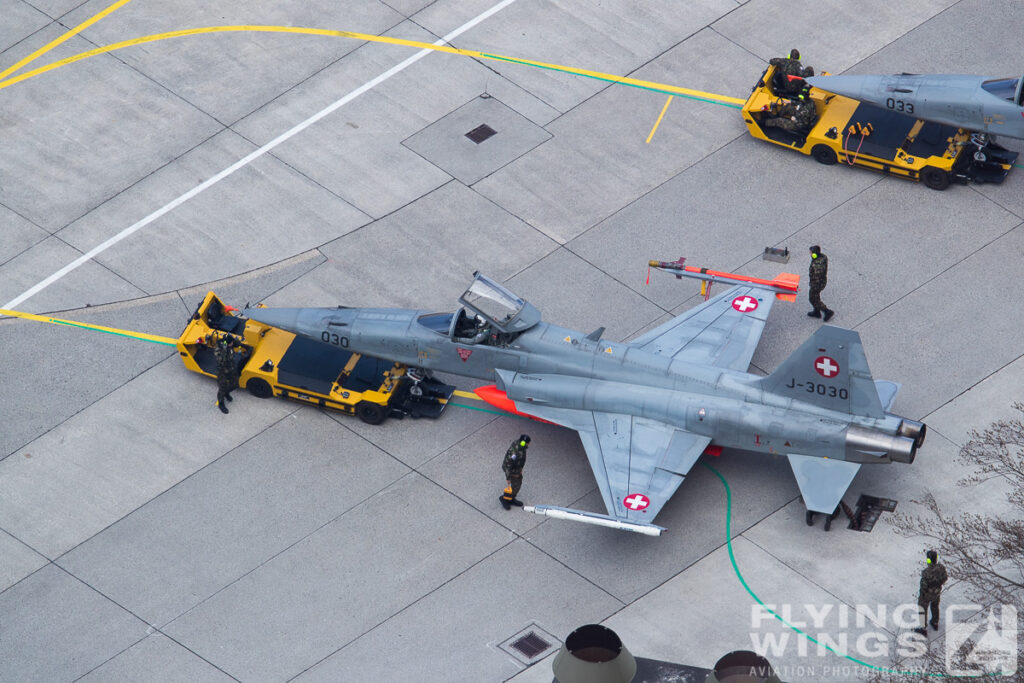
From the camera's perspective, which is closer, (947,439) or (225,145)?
(947,439)

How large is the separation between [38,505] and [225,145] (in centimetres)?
1196

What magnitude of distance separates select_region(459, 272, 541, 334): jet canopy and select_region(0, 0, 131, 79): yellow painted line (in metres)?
17.3

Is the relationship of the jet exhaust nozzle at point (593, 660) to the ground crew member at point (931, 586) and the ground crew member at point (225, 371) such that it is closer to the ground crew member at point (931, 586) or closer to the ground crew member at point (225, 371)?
the ground crew member at point (931, 586)

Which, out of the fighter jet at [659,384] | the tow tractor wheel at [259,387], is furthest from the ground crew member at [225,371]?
the fighter jet at [659,384]

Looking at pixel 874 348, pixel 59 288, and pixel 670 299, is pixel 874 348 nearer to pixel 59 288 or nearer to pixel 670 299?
pixel 670 299

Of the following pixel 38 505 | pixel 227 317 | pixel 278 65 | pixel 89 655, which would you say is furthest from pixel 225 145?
pixel 89 655

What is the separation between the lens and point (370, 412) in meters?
36.7

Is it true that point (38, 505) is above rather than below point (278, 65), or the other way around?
below

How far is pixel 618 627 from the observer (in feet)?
107

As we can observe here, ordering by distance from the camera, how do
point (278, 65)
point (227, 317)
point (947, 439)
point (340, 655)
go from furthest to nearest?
point (278, 65) < point (227, 317) < point (947, 439) < point (340, 655)

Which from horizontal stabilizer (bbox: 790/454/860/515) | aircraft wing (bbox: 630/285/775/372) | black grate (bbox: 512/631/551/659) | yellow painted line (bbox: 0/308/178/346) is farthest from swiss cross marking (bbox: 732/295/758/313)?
A: yellow painted line (bbox: 0/308/178/346)

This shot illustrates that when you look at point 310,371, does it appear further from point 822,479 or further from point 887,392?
point 887,392

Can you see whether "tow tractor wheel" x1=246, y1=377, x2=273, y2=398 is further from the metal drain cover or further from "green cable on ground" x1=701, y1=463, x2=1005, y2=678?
"green cable on ground" x1=701, y1=463, x2=1005, y2=678

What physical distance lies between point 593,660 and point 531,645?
31.1ft
